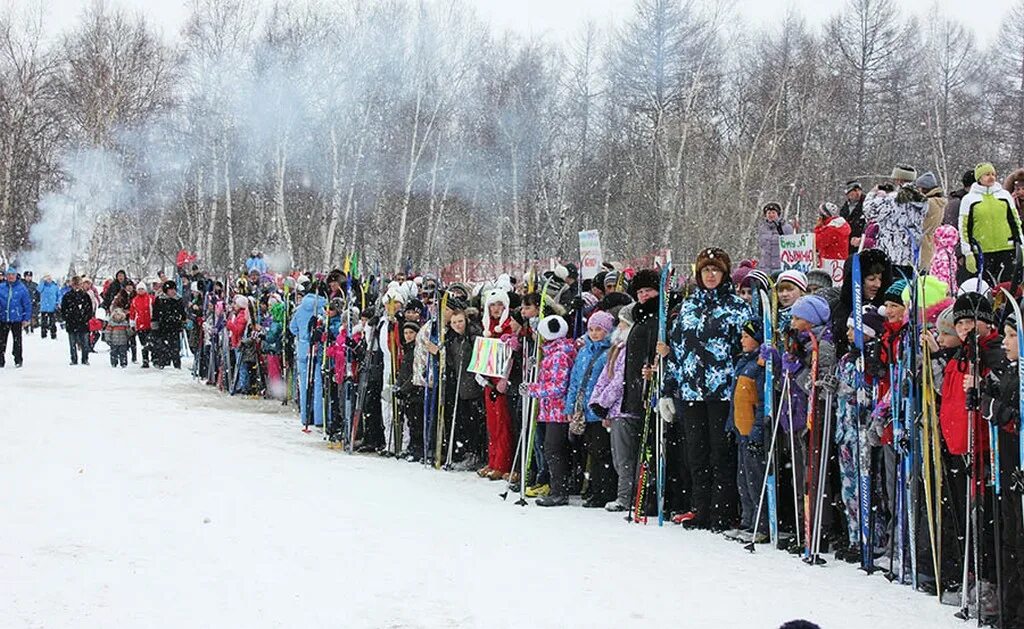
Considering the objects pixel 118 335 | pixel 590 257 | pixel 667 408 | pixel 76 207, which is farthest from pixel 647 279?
pixel 76 207

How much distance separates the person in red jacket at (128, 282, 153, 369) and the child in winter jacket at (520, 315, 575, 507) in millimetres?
13471

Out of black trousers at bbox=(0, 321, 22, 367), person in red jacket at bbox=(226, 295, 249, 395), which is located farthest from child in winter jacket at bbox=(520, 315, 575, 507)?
black trousers at bbox=(0, 321, 22, 367)

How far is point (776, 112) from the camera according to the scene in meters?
33.8

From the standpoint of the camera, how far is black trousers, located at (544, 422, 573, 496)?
31.6ft

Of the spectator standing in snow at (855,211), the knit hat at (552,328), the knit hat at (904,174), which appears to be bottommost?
the knit hat at (552,328)

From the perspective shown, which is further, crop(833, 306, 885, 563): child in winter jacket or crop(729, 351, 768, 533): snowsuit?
crop(729, 351, 768, 533): snowsuit

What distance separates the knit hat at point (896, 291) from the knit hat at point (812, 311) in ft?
1.40

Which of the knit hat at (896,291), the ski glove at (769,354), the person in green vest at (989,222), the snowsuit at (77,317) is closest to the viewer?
the knit hat at (896,291)

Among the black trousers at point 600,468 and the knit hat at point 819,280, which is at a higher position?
the knit hat at point 819,280

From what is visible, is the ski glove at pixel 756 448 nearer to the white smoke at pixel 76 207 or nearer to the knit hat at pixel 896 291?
the knit hat at pixel 896 291

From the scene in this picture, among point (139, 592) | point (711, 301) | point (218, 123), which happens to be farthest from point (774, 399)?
point (218, 123)

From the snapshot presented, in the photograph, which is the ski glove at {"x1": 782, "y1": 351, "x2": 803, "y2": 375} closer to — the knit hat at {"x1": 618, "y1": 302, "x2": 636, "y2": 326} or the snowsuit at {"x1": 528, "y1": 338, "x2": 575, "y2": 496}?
the knit hat at {"x1": 618, "y1": 302, "x2": 636, "y2": 326}

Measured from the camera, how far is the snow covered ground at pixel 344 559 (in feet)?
19.7

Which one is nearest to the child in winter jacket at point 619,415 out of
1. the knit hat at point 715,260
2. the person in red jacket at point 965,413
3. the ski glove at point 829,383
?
the knit hat at point 715,260
